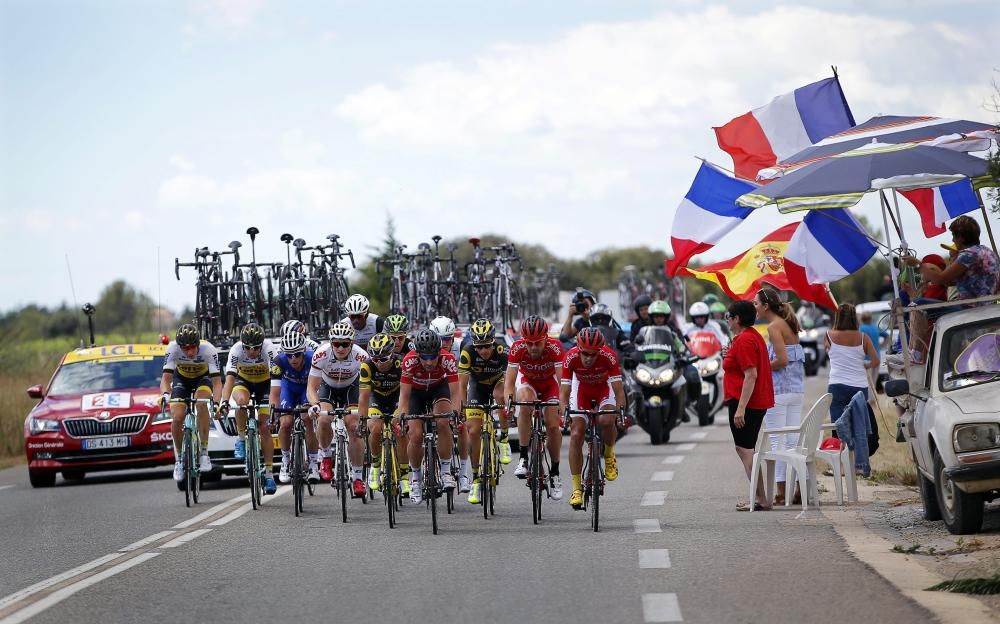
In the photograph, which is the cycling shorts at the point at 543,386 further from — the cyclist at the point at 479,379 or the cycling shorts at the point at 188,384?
the cycling shorts at the point at 188,384

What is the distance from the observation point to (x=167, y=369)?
733 inches

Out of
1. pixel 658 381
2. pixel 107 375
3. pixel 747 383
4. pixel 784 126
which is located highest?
pixel 784 126

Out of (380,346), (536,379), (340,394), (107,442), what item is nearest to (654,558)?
(536,379)

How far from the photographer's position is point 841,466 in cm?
1593

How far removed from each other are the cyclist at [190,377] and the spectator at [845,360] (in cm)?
637

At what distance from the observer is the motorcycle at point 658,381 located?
80.2 ft

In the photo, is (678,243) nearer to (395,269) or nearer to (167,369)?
(167,369)

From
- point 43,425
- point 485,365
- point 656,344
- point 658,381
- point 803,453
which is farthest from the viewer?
point 656,344

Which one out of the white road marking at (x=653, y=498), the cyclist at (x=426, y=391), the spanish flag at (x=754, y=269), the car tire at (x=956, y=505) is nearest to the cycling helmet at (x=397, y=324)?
the cyclist at (x=426, y=391)

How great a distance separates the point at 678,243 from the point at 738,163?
127 centimetres

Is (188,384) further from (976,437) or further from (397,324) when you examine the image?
(976,437)

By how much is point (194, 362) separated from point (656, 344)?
329 inches

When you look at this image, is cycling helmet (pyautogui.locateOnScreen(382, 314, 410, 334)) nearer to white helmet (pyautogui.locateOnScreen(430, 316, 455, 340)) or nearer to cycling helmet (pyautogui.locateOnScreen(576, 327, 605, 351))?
white helmet (pyautogui.locateOnScreen(430, 316, 455, 340))

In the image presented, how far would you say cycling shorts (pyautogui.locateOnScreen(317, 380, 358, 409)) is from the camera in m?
16.8
